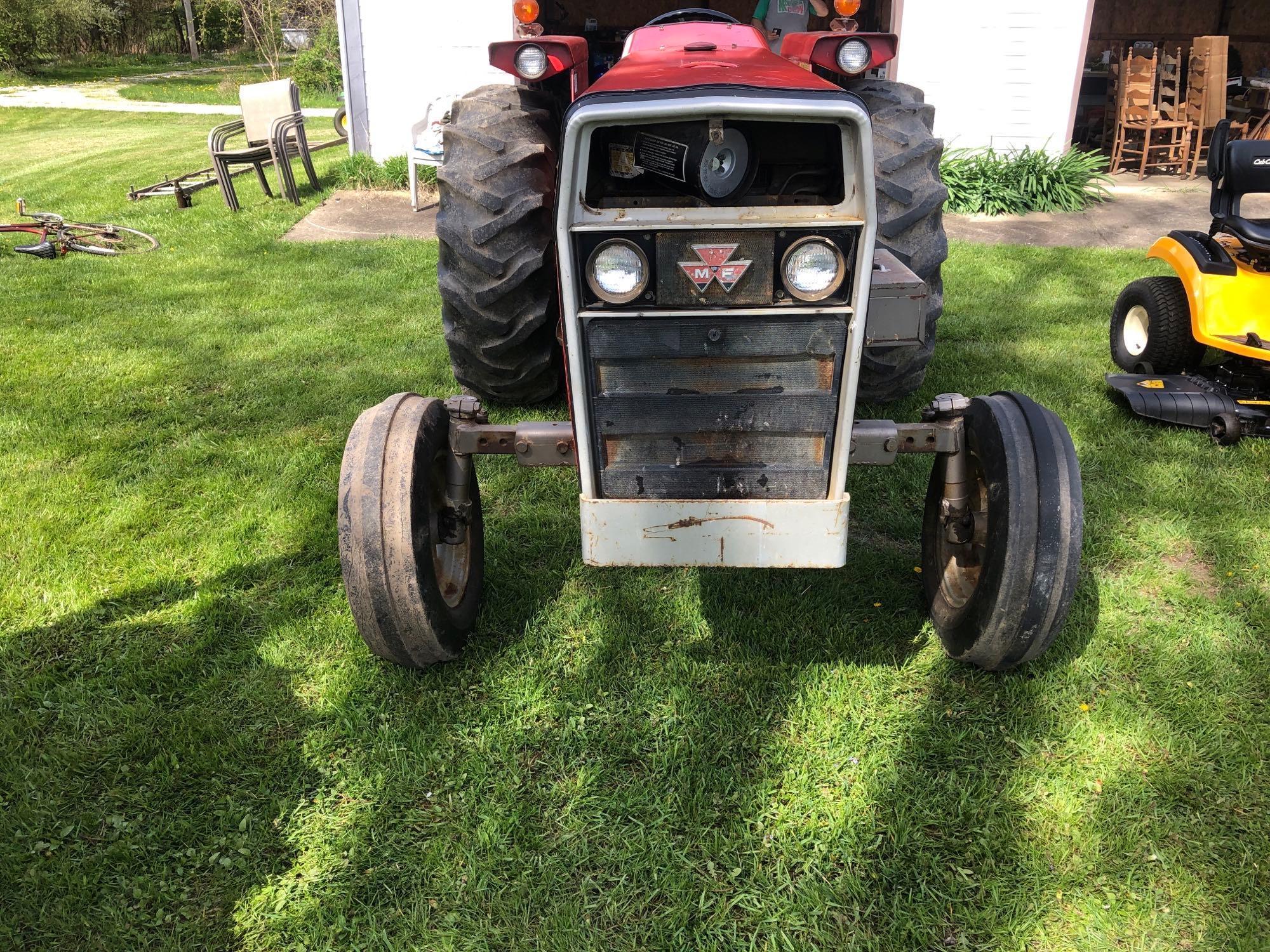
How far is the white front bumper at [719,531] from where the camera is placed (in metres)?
2.36

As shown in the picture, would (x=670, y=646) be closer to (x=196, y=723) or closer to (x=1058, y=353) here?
(x=196, y=723)

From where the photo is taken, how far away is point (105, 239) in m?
7.43

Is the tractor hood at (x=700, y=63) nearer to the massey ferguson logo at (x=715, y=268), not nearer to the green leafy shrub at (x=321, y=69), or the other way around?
the massey ferguson logo at (x=715, y=268)

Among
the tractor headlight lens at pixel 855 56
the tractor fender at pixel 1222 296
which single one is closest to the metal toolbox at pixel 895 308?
the tractor headlight lens at pixel 855 56

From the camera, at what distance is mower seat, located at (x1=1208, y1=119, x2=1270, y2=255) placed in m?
4.15

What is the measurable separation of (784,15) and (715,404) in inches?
110

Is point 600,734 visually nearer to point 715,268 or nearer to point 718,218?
point 715,268

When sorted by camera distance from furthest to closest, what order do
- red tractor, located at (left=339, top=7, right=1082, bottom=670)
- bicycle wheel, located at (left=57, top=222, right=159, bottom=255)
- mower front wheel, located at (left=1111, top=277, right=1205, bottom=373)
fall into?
bicycle wheel, located at (left=57, top=222, right=159, bottom=255) → mower front wheel, located at (left=1111, top=277, right=1205, bottom=373) → red tractor, located at (left=339, top=7, right=1082, bottom=670)

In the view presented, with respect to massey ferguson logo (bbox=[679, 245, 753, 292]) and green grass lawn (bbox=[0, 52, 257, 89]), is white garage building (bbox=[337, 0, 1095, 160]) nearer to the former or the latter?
massey ferguson logo (bbox=[679, 245, 753, 292])

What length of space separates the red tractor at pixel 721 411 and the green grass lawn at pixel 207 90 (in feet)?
53.6


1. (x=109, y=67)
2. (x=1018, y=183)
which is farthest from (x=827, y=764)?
(x=109, y=67)

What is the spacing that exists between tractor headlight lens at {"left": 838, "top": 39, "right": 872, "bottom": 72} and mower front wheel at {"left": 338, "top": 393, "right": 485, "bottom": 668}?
6.65ft

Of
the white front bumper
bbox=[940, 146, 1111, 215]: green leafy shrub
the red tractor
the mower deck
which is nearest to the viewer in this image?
the red tractor

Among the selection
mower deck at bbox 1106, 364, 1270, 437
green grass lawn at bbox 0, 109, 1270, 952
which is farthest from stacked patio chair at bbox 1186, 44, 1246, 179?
green grass lawn at bbox 0, 109, 1270, 952
